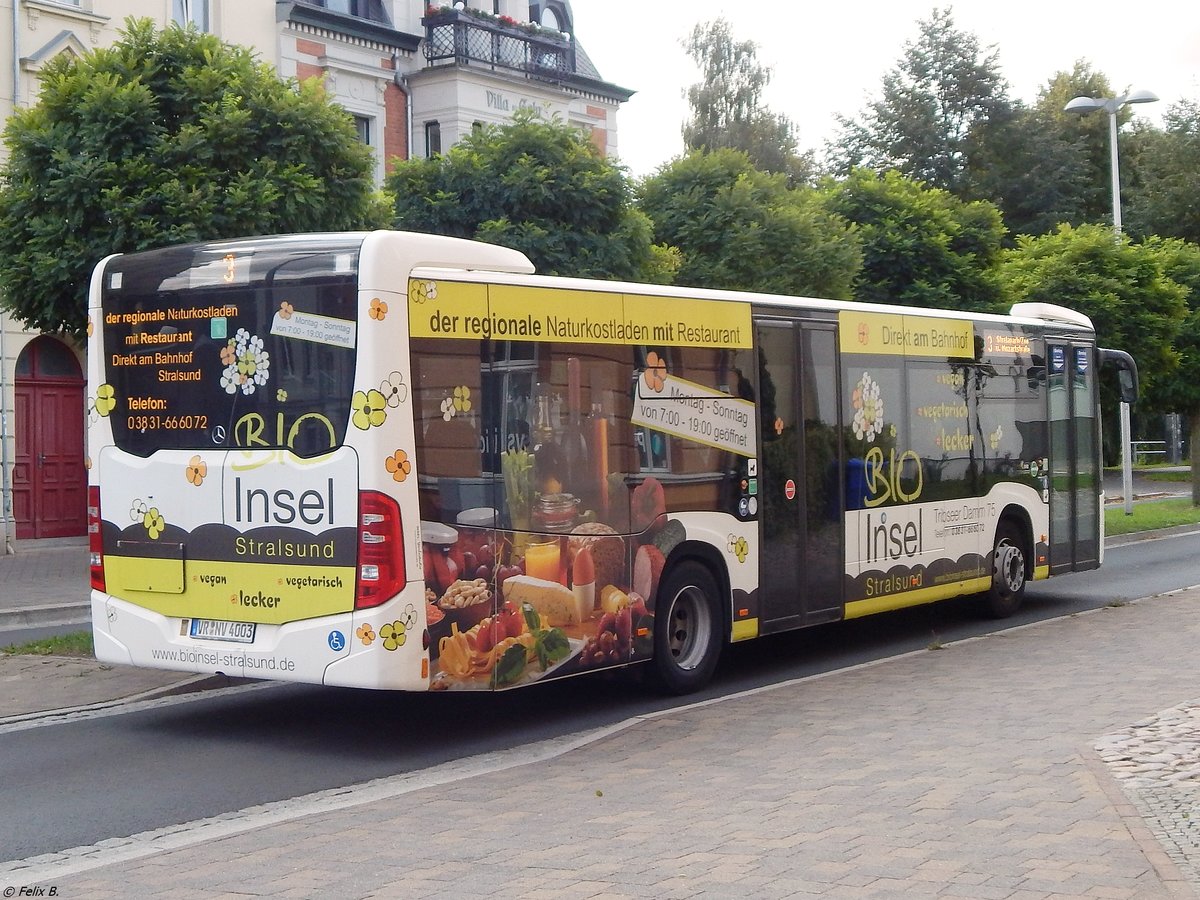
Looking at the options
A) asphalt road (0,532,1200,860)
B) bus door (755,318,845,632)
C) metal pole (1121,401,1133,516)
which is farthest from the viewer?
metal pole (1121,401,1133,516)

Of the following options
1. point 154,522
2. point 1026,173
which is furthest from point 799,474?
point 1026,173

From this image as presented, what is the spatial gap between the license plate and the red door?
54.1ft

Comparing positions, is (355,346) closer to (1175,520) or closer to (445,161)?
(445,161)

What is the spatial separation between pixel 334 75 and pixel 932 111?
2923 cm

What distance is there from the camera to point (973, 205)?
25.2 metres

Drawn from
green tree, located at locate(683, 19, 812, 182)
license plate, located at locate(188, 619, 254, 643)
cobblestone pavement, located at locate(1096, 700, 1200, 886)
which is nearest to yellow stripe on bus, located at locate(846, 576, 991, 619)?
cobblestone pavement, located at locate(1096, 700, 1200, 886)

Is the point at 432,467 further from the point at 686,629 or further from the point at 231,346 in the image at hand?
the point at 686,629

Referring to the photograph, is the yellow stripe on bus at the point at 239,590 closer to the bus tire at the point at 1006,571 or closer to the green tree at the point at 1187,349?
the bus tire at the point at 1006,571

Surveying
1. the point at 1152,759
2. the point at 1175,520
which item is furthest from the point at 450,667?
the point at 1175,520

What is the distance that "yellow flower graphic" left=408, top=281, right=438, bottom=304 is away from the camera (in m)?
8.51

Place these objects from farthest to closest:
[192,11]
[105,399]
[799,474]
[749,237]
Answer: [192,11]
[749,237]
[799,474]
[105,399]

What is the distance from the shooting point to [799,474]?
38.6 feet

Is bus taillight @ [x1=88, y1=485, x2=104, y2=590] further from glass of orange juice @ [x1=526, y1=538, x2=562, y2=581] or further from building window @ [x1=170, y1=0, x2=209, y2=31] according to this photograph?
building window @ [x1=170, y1=0, x2=209, y2=31]

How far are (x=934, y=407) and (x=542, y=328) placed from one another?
5.57 meters
